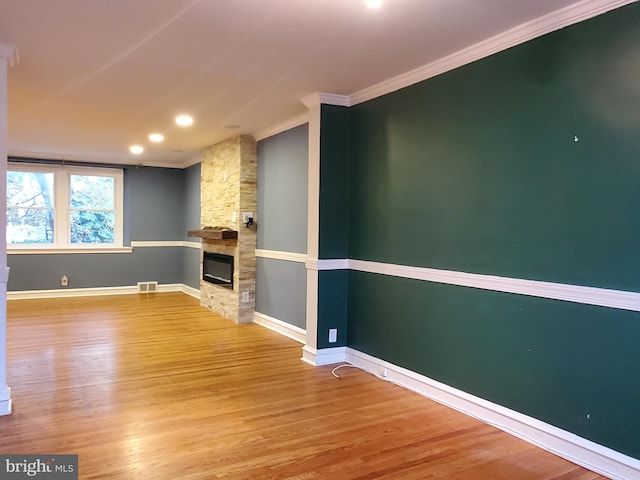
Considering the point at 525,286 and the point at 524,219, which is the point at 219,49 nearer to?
the point at 524,219

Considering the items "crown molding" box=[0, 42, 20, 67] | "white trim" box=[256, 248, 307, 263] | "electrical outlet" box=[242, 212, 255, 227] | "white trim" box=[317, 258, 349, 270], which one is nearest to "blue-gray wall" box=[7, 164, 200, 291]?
"electrical outlet" box=[242, 212, 255, 227]

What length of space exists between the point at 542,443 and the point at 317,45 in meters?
2.74

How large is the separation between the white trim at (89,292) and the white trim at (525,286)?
524cm

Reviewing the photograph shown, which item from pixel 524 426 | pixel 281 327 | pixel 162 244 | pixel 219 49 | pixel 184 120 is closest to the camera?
pixel 524 426

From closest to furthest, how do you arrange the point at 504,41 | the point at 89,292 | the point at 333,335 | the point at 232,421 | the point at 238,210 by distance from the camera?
the point at 504,41, the point at 232,421, the point at 333,335, the point at 238,210, the point at 89,292

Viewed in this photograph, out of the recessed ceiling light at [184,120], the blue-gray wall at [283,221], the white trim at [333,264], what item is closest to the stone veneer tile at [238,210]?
the blue-gray wall at [283,221]

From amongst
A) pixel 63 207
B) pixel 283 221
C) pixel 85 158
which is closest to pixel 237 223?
pixel 283 221

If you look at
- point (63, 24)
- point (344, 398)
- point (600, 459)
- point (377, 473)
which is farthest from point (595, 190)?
point (63, 24)

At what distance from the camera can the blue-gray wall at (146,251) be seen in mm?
7805

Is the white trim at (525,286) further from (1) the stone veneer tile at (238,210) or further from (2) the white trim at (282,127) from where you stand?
(1) the stone veneer tile at (238,210)

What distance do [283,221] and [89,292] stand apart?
4.57m

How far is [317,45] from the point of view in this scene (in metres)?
2.99

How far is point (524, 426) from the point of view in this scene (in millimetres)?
2732

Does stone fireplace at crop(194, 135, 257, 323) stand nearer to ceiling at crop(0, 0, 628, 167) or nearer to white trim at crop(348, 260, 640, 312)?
ceiling at crop(0, 0, 628, 167)
